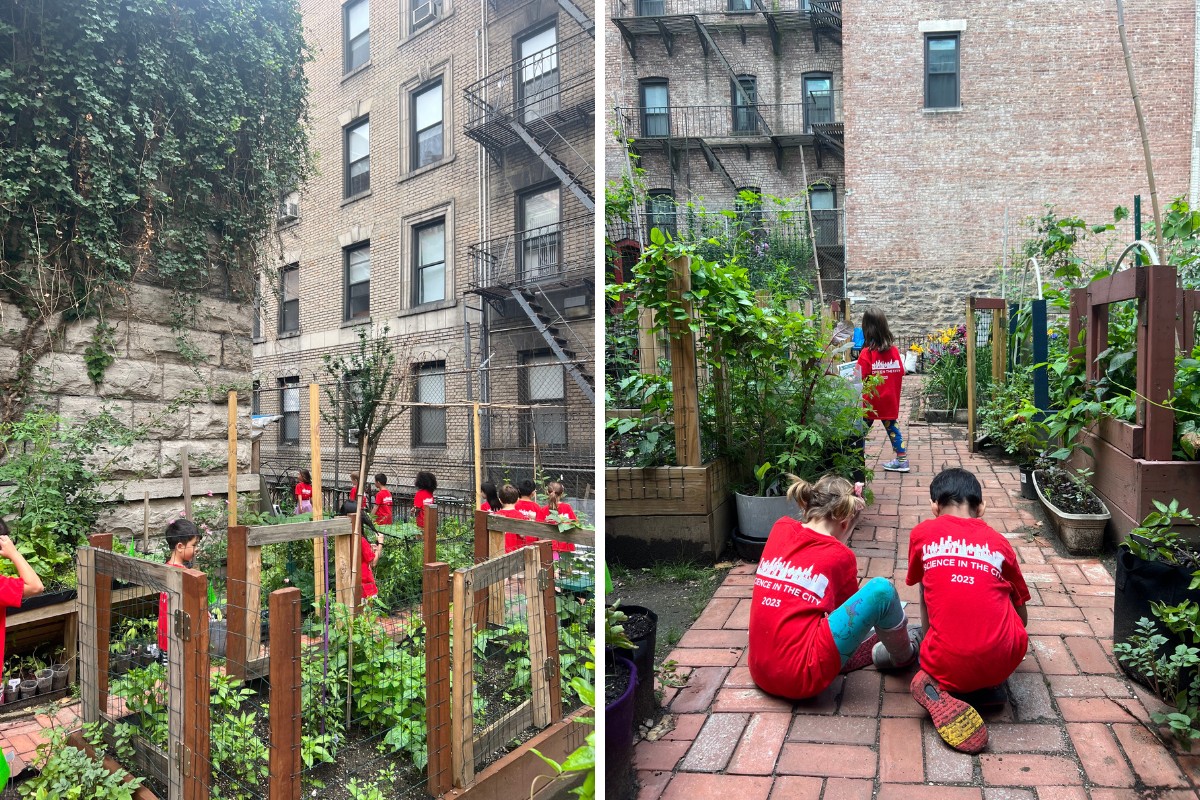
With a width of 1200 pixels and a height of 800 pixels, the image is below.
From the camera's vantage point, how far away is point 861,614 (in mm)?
1408

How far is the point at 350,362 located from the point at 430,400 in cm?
19

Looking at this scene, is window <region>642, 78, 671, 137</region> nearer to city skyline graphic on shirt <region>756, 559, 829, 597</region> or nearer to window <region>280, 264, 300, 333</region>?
window <region>280, 264, 300, 333</region>

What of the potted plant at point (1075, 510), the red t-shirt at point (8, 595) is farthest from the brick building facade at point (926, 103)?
the red t-shirt at point (8, 595)

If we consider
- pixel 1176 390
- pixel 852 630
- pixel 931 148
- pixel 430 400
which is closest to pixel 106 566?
pixel 430 400

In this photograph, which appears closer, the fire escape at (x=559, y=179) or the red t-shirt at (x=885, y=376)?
the fire escape at (x=559, y=179)

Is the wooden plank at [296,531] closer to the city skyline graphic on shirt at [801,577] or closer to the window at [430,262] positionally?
the window at [430,262]

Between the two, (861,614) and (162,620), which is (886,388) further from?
(162,620)

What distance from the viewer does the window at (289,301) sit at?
1266mm

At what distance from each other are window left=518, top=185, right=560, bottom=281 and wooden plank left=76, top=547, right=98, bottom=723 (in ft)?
2.66

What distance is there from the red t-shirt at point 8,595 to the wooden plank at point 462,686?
63cm

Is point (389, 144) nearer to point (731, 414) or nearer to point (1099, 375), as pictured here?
point (731, 414)

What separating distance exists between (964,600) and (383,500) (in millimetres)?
1118

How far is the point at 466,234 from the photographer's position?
1.04 meters

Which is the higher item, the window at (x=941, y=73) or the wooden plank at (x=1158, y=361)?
the window at (x=941, y=73)
